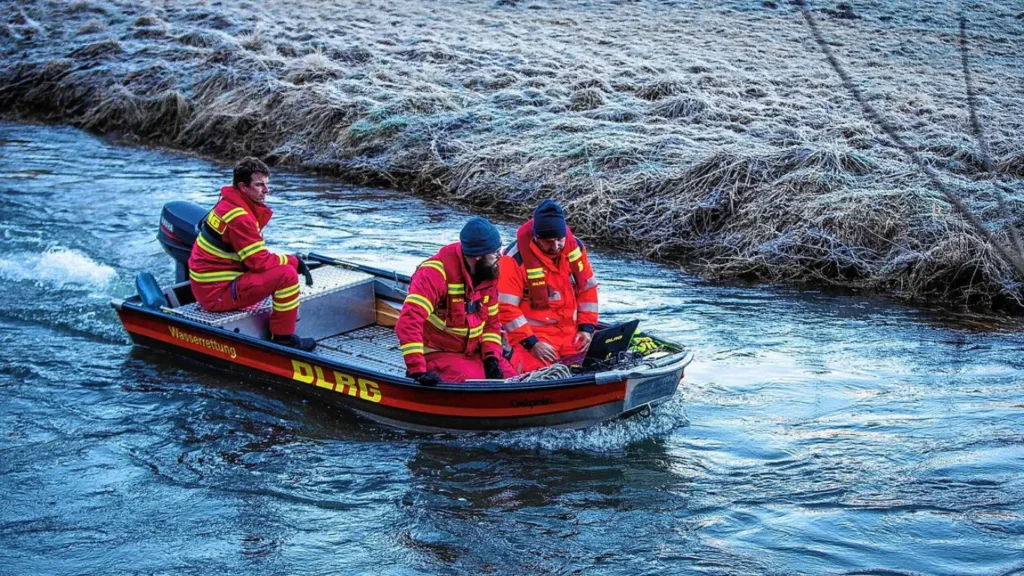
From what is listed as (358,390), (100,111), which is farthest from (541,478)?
(100,111)

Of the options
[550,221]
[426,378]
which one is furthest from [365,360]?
[550,221]

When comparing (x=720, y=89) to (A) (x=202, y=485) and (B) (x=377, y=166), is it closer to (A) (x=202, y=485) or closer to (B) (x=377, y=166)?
(B) (x=377, y=166)

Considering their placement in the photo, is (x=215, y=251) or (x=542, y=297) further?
(x=215, y=251)

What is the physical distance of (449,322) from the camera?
750cm

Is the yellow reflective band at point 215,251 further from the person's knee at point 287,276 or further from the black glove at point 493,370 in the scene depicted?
the black glove at point 493,370

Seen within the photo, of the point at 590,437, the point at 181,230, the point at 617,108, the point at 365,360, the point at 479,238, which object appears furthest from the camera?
the point at 617,108

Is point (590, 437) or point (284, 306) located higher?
point (284, 306)

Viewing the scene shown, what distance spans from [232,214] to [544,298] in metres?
2.52

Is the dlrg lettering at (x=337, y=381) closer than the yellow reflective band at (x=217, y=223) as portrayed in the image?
Yes

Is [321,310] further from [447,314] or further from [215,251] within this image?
[447,314]

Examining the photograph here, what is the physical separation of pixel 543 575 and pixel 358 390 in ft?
7.70

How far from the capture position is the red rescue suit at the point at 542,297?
773cm

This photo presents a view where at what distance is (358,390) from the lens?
7859mm

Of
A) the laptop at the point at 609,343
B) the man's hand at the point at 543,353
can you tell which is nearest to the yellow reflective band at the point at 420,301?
the man's hand at the point at 543,353
